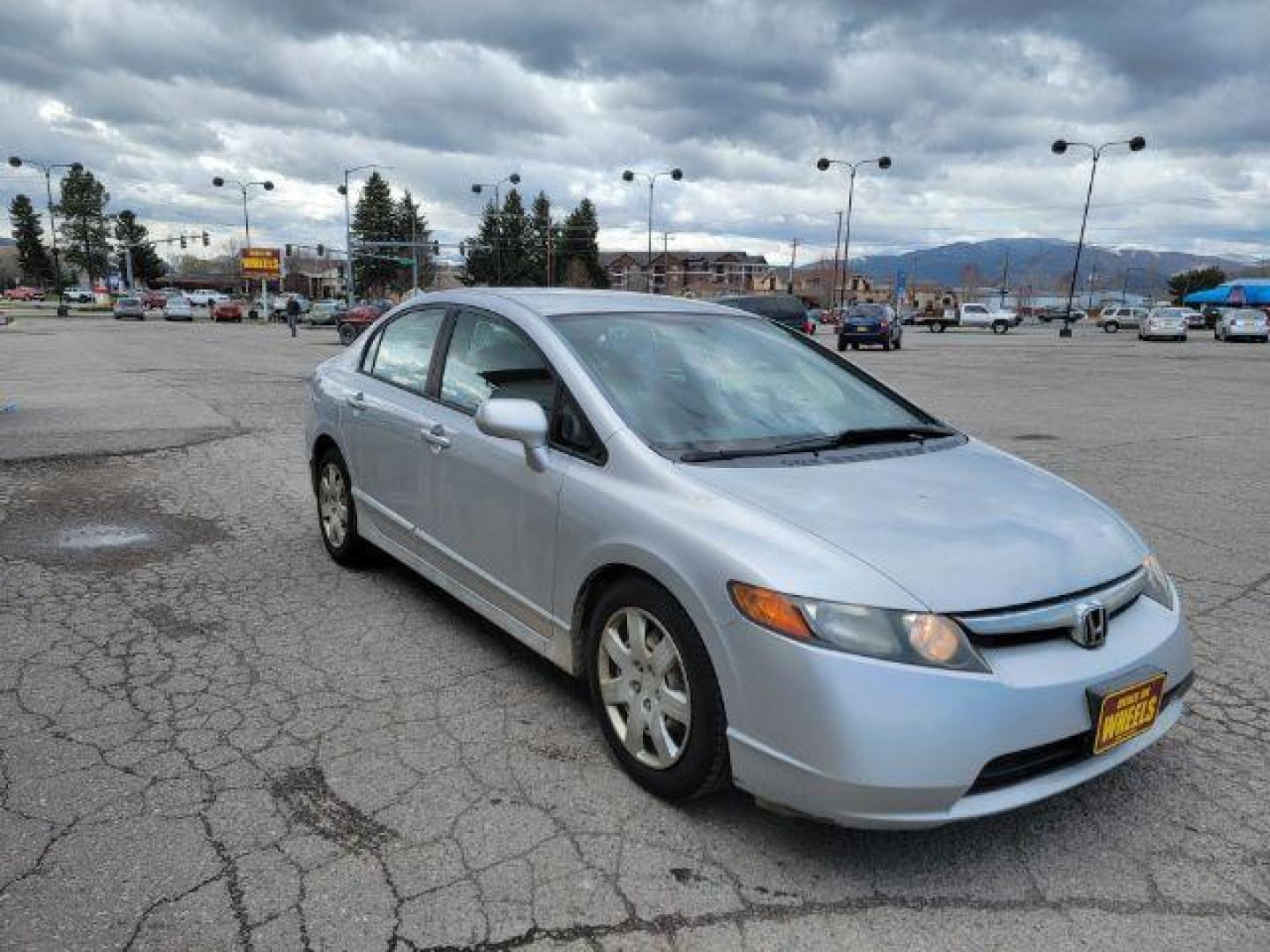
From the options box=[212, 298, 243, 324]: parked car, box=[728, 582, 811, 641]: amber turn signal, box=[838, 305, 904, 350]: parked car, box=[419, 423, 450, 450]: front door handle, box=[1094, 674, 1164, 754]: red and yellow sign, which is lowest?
box=[212, 298, 243, 324]: parked car

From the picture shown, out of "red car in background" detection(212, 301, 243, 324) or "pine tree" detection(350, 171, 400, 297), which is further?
"pine tree" detection(350, 171, 400, 297)

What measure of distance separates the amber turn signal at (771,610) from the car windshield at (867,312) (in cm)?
2984

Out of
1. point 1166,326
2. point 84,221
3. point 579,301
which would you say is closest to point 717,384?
point 579,301

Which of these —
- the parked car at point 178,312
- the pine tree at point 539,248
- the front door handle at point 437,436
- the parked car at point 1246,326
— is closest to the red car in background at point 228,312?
the parked car at point 178,312

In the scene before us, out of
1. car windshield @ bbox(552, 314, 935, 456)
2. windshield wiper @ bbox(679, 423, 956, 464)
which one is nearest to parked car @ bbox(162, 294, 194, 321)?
car windshield @ bbox(552, 314, 935, 456)

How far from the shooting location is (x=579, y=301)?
401 centimetres

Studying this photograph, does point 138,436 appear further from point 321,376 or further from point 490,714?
point 490,714

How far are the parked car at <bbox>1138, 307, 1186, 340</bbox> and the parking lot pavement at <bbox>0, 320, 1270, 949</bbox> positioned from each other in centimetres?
3895

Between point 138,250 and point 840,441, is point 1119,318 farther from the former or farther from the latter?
point 138,250

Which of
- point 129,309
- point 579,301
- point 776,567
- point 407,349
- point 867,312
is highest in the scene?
point 579,301

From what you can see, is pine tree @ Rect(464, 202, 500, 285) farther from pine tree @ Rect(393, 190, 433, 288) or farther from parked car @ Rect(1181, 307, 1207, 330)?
parked car @ Rect(1181, 307, 1207, 330)

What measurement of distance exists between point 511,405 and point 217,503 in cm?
446

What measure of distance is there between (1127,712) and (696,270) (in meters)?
142

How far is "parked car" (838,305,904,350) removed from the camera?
3081cm
